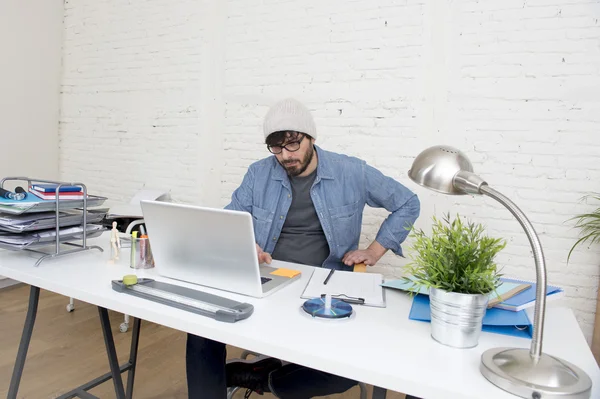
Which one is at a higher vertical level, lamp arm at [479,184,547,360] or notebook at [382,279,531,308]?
lamp arm at [479,184,547,360]

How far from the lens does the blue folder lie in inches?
43.3

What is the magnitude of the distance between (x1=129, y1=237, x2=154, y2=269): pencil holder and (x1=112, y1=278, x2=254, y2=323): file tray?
18 cm

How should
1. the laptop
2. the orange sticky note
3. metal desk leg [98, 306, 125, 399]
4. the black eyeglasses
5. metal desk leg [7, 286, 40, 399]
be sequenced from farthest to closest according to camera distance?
1. the black eyeglasses
2. the orange sticky note
3. metal desk leg [98, 306, 125, 399]
4. metal desk leg [7, 286, 40, 399]
5. the laptop

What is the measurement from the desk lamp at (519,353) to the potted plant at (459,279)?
0.27 feet

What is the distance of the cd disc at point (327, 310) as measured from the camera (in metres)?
1.15

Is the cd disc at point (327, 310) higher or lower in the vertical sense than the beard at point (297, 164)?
lower

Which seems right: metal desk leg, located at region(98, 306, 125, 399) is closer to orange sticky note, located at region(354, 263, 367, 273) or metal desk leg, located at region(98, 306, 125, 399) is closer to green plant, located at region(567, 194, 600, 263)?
orange sticky note, located at region(354, 263, 367, 273)

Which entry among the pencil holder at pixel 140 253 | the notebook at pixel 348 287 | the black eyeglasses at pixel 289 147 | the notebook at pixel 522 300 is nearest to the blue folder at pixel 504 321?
the notebook at pixel 522 300

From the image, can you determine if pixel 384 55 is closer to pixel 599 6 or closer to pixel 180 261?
pixel 599 6

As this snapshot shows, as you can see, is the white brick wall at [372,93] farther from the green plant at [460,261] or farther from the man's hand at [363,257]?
the green plant at [460,261]

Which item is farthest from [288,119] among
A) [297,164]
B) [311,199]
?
[311,199]

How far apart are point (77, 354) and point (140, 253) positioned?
1516 millimetres

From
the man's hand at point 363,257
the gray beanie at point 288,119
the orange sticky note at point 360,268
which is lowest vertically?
the orange sticky note at point 360,268

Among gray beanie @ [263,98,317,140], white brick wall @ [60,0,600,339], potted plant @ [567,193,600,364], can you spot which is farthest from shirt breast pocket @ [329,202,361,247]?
potted plant @ [567,193,600,364]
